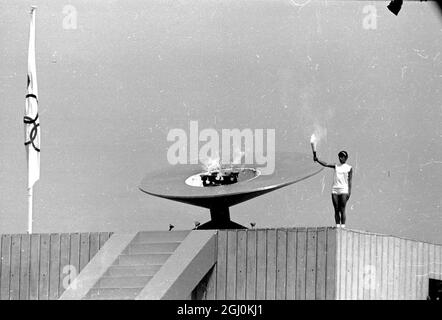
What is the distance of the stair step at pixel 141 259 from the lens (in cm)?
1841

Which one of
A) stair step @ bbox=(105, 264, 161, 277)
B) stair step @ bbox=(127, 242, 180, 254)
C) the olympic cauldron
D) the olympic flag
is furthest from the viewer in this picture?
the olympic flag

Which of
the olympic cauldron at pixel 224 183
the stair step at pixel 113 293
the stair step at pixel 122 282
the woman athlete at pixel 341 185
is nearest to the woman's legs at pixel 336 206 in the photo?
the woman athlete at pixel 341 185

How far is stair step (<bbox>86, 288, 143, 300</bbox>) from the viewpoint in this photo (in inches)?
683

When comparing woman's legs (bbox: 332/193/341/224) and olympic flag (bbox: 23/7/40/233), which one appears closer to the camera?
woman's legs (bbox: 332/193/341/224)

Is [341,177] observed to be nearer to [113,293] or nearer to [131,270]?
[131,270]

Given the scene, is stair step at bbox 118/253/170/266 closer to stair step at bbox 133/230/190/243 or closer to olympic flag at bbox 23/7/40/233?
stair step at bbox 133/230/190/243

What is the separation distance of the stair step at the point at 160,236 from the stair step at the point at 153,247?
0.13m

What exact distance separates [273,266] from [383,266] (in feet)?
7.94

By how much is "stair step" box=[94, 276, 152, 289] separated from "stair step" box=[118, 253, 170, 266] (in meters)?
0.58

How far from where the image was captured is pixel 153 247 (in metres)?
18.9

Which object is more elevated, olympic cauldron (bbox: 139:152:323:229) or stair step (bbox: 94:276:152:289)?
olympic cauldron (bbox: 139:152:323:229)

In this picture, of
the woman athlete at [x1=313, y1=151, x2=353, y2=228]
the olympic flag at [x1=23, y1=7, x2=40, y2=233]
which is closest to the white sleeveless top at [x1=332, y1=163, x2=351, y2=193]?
the woman athlete at [x1=313, y1=151, x2=353, y2=228]
